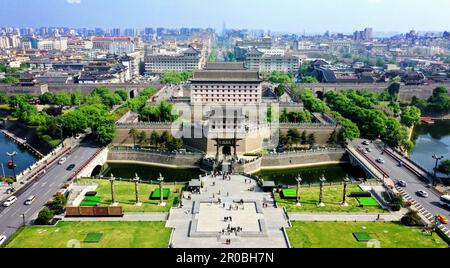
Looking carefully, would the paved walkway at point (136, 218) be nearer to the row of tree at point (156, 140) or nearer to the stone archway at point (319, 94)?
the row of tree at point (156, 140)

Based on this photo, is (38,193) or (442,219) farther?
(38,193)

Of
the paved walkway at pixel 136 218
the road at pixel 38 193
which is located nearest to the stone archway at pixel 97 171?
the road at pixel 38 193

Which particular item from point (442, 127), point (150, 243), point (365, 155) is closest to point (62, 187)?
point (150, 243)

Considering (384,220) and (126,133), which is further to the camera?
(126,133)

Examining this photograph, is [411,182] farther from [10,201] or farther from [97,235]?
[10,201]

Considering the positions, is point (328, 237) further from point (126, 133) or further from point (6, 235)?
point (126, 133)

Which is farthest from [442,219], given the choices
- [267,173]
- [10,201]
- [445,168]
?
[10,201]
